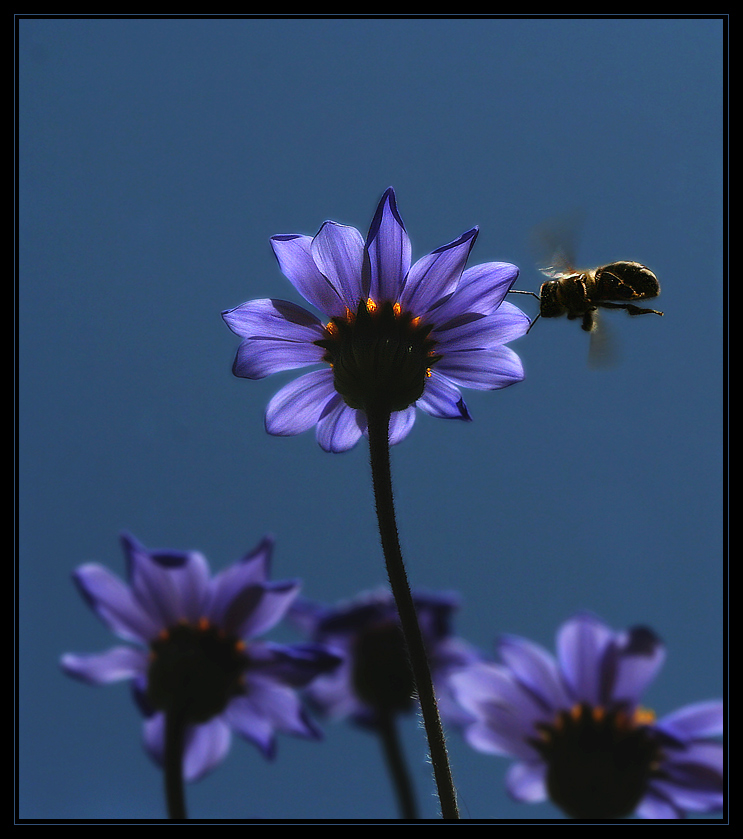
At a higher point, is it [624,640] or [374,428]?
[374,428]

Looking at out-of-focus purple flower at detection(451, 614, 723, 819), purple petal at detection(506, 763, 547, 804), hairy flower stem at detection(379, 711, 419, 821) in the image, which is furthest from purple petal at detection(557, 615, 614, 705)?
hairy flower stem at detection(379, 711, 419, 821)

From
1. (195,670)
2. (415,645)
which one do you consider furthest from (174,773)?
(415,645)

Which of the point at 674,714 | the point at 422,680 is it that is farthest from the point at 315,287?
the point at 674,714

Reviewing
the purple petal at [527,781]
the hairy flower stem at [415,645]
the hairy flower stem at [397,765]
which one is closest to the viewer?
the hairy flower stem at [415,645]

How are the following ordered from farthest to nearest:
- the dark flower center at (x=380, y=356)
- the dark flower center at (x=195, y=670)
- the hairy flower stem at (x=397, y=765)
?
the hairy flower stem at (x=397, y=765), the dark flower center at (x=195, y=670), the dark flower center at (x=380, y=356)

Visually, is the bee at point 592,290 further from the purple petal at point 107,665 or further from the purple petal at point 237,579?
the purple petal at point 107,665

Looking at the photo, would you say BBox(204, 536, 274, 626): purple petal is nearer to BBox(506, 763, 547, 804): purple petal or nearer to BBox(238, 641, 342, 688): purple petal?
BBox(238, 641, 342, 688): purple petal

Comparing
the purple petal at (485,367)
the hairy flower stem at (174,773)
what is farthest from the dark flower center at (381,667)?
the purple petal at (485,367)
